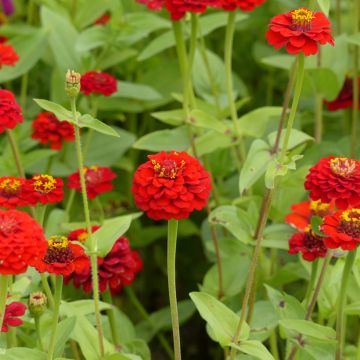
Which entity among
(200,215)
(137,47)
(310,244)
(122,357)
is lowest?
(200,215)

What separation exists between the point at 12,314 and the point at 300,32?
509 mm

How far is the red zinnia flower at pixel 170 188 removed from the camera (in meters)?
0.97

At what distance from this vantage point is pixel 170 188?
97cm

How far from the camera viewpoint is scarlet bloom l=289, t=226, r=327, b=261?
3.98 ft

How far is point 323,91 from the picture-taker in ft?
5.69

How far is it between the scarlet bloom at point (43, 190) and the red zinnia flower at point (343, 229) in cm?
36

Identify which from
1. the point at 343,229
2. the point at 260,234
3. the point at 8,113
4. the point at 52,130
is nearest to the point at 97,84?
the point at 52,130

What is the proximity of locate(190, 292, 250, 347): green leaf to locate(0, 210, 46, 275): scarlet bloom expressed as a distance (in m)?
0.31

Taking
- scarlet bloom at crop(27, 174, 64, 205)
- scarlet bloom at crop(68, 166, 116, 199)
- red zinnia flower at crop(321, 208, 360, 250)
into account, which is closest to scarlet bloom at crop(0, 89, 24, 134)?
scarlet bloom at crop(27, 174, 64, 205)

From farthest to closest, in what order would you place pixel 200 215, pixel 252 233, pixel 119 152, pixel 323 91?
pixel 200 215, pixel 119 152, pixel 323 91, pixel 252 233

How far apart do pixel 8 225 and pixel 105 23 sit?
48.2 inches

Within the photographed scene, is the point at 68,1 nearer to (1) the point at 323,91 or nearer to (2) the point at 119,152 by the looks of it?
(2) the point at 119,152

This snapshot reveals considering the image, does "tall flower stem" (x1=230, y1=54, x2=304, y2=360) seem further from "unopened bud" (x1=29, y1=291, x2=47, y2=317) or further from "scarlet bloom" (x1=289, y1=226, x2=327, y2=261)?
"unopened bud" (x1=29, y1=291, x2=47, y2=317)

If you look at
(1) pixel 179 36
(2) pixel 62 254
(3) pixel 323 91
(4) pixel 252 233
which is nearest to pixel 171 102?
(3) pixel 323 91
